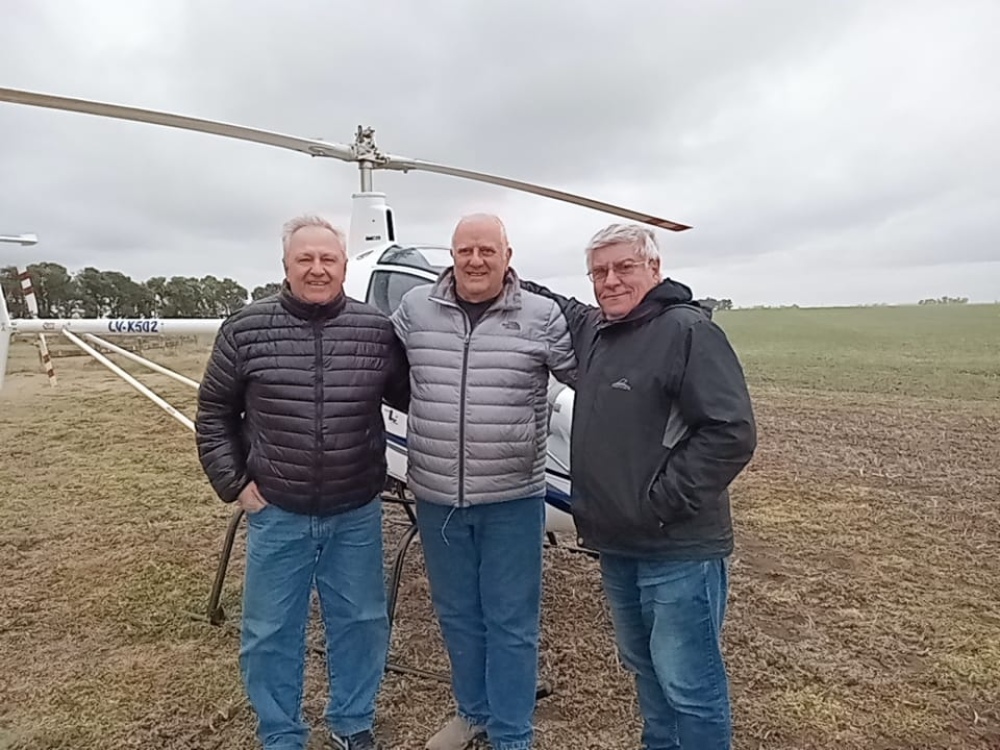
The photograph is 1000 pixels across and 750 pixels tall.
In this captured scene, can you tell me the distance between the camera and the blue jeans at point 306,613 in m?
2.40

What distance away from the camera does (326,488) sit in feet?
7.70

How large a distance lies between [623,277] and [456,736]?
1765 millimetres

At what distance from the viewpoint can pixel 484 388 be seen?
7.50 ft

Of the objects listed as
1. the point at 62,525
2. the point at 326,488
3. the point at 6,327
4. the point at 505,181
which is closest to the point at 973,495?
the point at 505,181

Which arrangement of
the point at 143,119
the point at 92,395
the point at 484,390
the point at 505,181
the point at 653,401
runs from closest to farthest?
the point at 653,401 < the point at 484,390 < the point at 143,119 < the point at 505,181 < the point at 92,395

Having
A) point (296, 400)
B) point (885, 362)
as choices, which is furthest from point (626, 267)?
point (885, 362)

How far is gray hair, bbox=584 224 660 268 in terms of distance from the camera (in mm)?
2025

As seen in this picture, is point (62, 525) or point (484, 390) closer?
point (484, 390)

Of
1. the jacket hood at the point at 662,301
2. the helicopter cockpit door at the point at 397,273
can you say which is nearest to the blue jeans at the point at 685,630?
the jacket hood at the point at 662,301

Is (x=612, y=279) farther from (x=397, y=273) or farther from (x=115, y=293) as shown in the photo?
(x=115, y=293)

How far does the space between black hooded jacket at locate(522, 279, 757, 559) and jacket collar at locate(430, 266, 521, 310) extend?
359 millimetres

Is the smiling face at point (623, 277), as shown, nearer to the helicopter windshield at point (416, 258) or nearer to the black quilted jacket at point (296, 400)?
the black quilted jacket at point (296, 400)

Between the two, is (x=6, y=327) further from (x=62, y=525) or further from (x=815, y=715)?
(x=815, y=715)

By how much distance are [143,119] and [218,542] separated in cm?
309
